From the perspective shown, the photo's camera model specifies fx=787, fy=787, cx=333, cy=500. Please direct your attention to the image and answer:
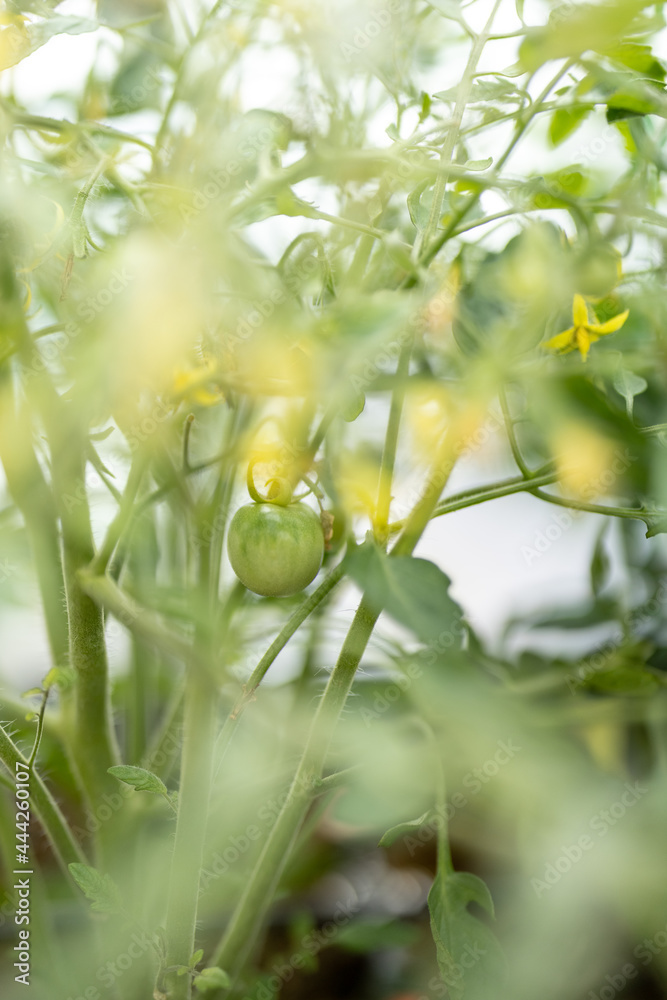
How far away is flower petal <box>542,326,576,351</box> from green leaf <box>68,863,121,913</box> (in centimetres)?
24

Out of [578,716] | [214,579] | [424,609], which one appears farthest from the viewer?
[578,716]

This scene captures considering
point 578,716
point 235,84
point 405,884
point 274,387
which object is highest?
point 235,84

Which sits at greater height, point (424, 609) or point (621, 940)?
point (424, 609)

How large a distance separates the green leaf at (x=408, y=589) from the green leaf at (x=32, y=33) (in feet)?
0.62

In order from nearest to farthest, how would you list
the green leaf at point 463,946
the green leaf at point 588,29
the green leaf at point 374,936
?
the green leaf at point 588,29 → the green leaf at point 463,946 → the green leaf at point 374,936

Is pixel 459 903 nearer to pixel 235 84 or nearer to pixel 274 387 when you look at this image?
pixel 274 387

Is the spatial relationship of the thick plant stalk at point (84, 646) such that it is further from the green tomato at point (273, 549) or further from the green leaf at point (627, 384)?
the green leaf at point (627, 384)

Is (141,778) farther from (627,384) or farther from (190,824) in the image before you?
(627,384)

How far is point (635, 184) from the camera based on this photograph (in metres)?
0.33

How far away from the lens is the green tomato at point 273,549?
239 mm

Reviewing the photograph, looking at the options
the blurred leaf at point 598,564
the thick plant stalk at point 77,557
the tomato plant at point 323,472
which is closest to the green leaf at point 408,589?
the tomato plant at point 323,472

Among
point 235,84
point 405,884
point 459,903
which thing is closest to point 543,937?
point 459,903

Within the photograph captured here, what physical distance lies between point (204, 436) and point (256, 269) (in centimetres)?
21

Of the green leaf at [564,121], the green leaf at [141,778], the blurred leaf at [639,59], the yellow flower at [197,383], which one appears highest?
the green leaf at [564,121]
